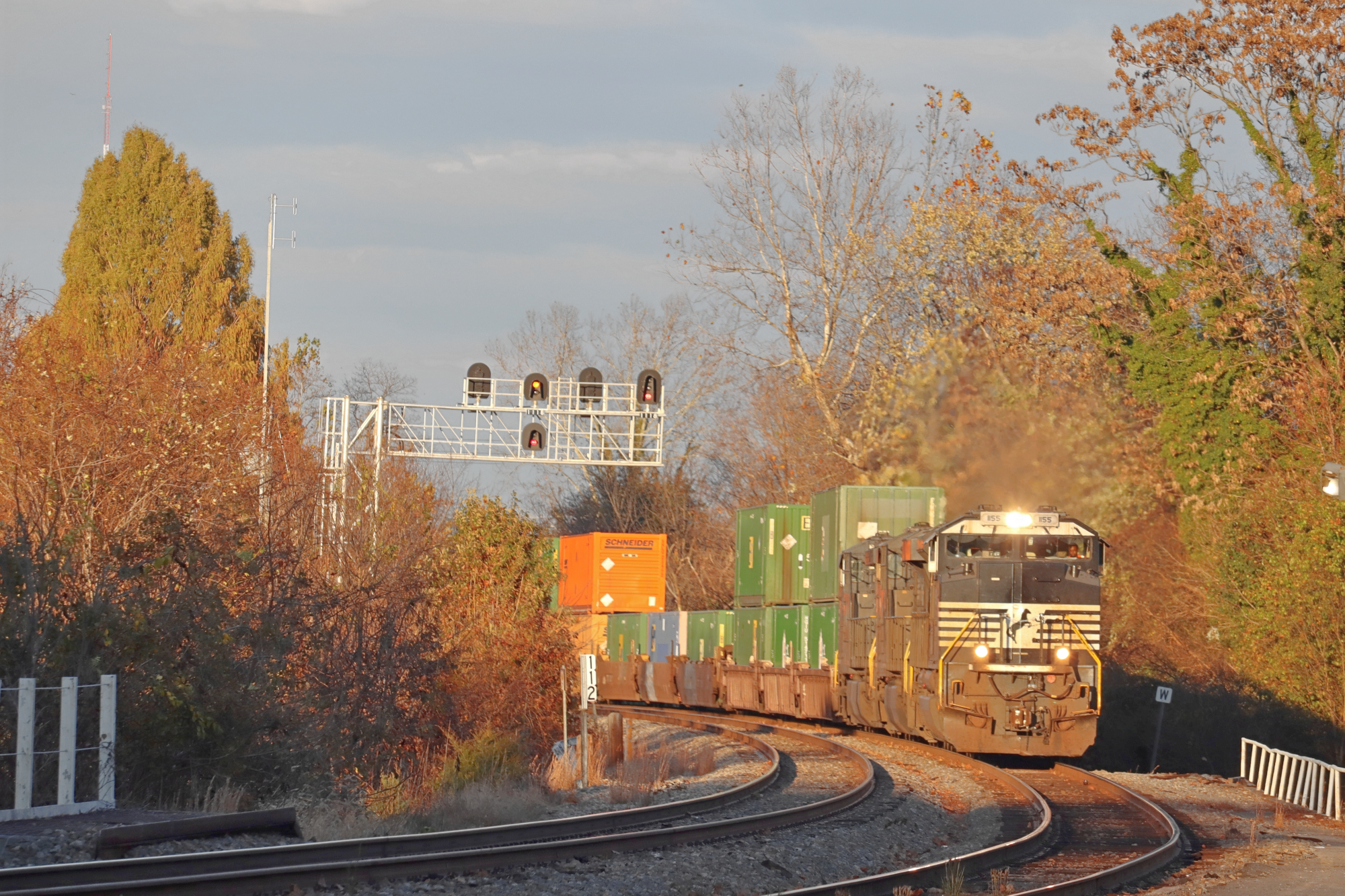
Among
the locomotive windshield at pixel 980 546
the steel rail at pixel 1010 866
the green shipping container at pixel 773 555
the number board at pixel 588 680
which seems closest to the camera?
the steel rail at pixel 1010 866

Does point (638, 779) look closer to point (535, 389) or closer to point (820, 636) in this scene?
point (820, 636)

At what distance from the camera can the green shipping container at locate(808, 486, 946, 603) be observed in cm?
2473

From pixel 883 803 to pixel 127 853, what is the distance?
7883 millimetres

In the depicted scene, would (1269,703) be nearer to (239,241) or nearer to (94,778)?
(94,778)

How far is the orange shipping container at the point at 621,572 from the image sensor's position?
39594mm

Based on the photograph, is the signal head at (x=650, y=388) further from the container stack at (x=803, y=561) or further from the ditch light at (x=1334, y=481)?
the ditch light at (x=1334, y=481)

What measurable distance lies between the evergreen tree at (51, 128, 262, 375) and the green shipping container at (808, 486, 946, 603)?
19325 millimetres

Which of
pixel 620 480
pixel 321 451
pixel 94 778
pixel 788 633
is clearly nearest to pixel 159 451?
pixel 94 778

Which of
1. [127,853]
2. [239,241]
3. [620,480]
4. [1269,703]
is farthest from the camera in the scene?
[620,480]

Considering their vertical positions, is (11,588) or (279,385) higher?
(279,385)

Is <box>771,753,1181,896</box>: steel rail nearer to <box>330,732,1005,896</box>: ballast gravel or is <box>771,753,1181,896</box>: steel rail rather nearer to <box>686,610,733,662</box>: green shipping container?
<box>330,732,1005,896</box>: ballast gravel

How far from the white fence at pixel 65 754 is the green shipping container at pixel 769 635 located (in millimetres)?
17461

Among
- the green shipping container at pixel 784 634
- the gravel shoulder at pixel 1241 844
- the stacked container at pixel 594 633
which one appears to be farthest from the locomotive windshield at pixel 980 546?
the stacked container at pixel 594 633

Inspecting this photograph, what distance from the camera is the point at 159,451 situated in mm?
17859
